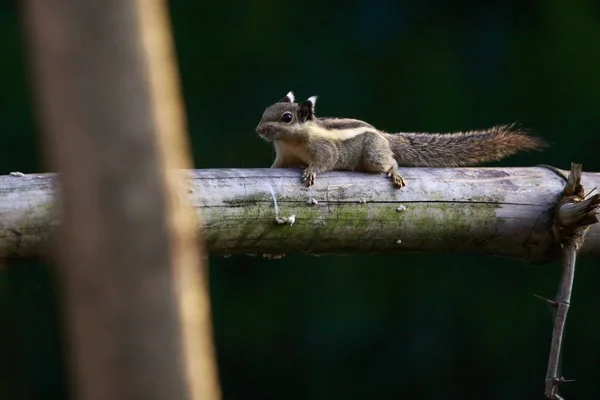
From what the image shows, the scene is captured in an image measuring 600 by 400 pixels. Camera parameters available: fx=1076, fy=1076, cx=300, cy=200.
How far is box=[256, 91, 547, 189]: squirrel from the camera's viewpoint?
374cm

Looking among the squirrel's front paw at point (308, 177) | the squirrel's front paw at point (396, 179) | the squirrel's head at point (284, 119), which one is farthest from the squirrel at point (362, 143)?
the squirrel's front paw at point (308, 177)

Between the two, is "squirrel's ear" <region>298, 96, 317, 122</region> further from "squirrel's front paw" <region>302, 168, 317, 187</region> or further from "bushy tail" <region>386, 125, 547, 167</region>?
"squirrel's front paw" <region>302, 168, 317, 187</region>

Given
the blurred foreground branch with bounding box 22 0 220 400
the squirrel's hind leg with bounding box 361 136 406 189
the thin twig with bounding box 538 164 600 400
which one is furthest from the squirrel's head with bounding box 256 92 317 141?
the blurred foreground branch with bounding box 22 0 220 400

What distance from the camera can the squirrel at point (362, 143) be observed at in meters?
3.74

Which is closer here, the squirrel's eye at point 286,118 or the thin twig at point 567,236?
the thin twig at point 567,236

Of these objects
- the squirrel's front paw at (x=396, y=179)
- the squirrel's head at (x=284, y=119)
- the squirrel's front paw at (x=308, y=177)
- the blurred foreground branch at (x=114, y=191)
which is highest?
the blurred foreground branch at (x=114, y=191)

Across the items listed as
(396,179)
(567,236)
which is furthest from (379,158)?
(567,236)

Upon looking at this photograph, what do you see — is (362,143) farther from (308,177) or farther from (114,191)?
(114,191)

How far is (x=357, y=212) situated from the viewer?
3139mm

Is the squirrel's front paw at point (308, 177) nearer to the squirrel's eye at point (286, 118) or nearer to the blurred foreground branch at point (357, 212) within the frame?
the blurred foreground branch at point (357, 212)

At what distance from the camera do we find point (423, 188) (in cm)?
327

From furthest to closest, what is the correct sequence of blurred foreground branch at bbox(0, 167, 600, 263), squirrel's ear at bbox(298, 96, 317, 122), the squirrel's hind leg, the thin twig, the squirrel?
squirrel's ear at bbox(298, 96, 317, 122), the squirrel, the squirrel's hind leg, the thin twig, blurred foreground branch at bbox(0, 167, 600, 263)

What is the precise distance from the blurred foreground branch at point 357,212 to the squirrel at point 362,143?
0.36 meters

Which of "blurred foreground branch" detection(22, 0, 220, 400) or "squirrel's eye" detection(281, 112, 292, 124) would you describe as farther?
"squirrel's eye" detection(281, 112, 292, 124)
